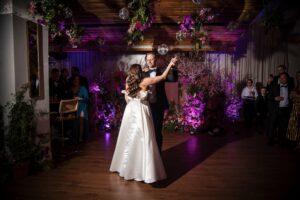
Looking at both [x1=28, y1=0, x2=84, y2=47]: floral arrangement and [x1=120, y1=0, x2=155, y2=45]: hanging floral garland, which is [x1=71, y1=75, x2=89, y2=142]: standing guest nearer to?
[x1=28, y1=0, x2=84, y2=47]: floral arrangement

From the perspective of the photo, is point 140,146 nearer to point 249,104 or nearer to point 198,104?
point 198,104

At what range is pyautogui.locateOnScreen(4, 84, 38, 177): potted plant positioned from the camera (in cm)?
387

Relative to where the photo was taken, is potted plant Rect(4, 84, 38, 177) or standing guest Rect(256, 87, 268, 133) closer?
potted plant Rect(4, 84, 38, 177)

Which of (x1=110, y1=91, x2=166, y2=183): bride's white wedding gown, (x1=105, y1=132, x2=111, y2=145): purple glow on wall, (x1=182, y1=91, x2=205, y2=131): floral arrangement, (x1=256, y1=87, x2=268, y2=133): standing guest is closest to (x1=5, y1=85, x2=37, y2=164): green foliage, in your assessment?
(x1=110, y1=91, x2=166, y2=183): bride's white wedding gown

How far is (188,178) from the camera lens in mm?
3932

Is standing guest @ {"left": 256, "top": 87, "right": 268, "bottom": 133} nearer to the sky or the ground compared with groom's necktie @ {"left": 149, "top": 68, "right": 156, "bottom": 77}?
nearer to the ground

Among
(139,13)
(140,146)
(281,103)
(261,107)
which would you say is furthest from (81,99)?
(261,107)

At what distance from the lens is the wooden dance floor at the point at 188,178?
3373mm

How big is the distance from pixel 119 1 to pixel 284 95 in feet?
14.0

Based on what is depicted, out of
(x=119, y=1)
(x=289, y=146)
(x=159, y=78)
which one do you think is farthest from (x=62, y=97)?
(x=289, y=146)

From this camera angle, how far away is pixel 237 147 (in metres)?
5.80

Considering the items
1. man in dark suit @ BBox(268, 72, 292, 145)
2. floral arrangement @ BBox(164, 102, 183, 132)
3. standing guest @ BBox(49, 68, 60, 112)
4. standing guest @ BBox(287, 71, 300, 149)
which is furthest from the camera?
floral arrangement @ BBox(164, 102, 183, 132)

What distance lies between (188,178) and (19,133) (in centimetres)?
256

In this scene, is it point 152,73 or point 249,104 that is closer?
point 152,73
